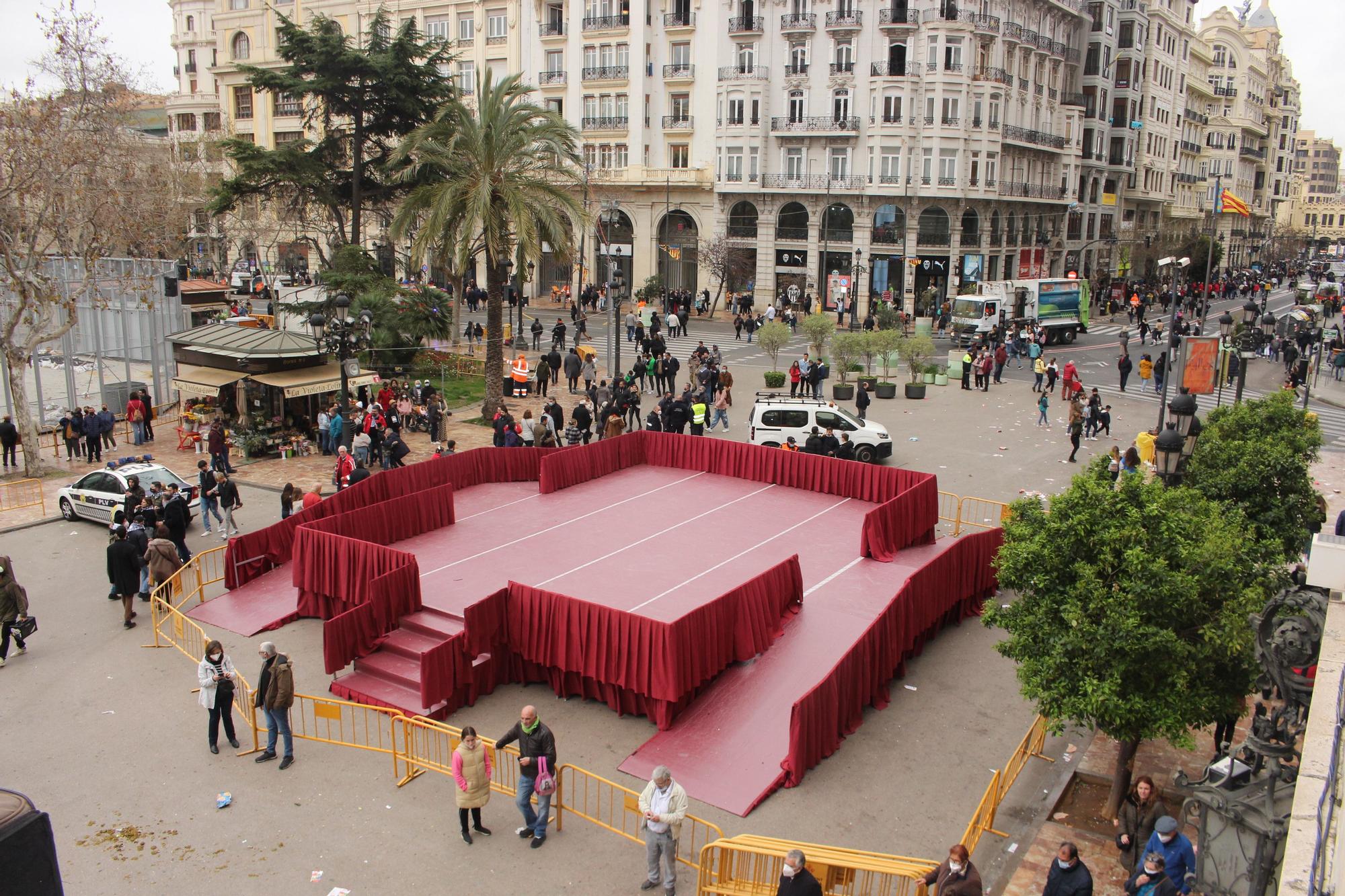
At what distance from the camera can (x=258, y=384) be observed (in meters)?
27.2

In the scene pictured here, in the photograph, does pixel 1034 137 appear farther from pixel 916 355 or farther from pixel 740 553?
pixel 740 553

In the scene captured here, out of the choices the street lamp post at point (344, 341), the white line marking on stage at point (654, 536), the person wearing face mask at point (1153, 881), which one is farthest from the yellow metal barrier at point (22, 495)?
the person wearing face mask at point (1153, 881)

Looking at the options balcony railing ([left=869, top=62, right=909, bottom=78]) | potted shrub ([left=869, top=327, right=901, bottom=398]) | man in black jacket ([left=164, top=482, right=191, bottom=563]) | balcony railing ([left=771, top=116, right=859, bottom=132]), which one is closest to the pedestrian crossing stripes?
potted shrub ([left=869, top=327, right=901, bottom=398])

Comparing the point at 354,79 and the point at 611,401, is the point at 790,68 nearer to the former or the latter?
the point at 354,79

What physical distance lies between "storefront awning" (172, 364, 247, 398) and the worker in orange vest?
8.68 metres

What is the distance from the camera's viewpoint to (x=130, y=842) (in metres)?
10.5

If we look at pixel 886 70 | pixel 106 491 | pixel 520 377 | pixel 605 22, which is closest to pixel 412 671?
pixel 106 491

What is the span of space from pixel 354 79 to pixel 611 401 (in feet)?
67.5

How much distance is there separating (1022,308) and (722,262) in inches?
653

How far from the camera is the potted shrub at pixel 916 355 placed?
34.5 m

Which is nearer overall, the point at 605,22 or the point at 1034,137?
the point at 1034,137

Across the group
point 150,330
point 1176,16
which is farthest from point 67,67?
point 1176,16

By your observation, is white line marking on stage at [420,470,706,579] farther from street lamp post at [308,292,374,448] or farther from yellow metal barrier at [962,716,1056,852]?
yellow metal barrier at [962,716,1056,852]

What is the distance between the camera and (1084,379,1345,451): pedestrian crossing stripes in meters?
31.9
